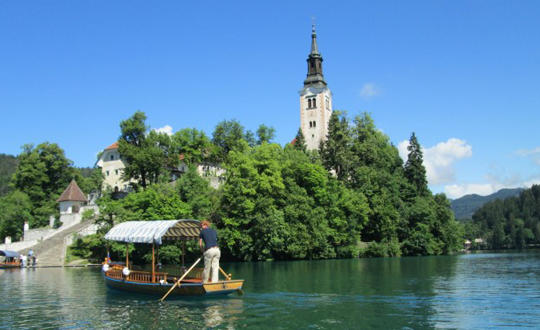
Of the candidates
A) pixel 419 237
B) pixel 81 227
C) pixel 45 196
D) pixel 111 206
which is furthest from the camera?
pixel 45 196

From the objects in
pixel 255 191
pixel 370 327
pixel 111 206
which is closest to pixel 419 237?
pixel 255 191

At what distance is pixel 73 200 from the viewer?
6994 centimetres

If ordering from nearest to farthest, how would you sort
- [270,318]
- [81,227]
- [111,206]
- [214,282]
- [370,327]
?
[370,327] → [270,318] → [214,282] → [111,206] → [81,227]

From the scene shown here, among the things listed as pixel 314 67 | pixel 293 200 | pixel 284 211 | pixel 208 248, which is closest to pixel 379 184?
pixel 293 200

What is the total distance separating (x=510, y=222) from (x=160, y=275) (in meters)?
136

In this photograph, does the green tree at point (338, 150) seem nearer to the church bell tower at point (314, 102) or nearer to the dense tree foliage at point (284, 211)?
the dense tree foliage at point (284, 211)

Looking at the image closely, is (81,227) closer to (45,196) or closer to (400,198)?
(45,196)

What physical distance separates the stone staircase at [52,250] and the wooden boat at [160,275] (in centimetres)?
2628

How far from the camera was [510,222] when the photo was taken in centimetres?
14000

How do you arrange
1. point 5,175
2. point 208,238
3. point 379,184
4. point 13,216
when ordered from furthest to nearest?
point 5,175 → point 379,184 → point 13,216 → point 208,238

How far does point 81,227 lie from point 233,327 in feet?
167

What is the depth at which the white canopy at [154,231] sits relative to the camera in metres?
26.7

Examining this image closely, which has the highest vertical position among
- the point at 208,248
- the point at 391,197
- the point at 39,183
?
the point at 39,183

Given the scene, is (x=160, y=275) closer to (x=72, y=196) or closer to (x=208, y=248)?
(x=208, y=248)
